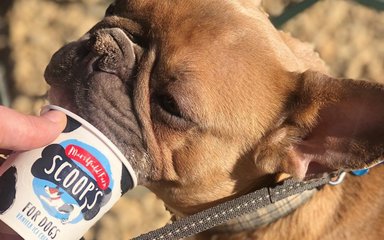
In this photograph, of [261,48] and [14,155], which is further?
[261,48]

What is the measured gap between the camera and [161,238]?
2.65 m

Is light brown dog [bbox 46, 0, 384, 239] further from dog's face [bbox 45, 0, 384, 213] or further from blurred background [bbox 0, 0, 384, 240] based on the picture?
blurred background [bbox 0, 0, 384, 240]

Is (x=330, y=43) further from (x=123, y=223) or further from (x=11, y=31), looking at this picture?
(x=11, y=31)

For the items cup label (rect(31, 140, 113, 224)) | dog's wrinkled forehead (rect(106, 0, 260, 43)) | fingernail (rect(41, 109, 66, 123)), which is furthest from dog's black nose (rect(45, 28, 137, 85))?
cup label (rect(31, 140, 113, 224))

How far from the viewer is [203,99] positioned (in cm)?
246

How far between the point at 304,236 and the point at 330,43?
7.93ft

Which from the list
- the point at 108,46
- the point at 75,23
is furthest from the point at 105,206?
the point at 75,23

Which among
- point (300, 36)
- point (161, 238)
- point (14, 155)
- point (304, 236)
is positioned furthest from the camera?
point (300, 36)

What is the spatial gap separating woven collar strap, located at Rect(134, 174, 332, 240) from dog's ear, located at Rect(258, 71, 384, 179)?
9 cm

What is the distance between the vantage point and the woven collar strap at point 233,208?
2.59 metres

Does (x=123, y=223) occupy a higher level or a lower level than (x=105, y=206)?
lower

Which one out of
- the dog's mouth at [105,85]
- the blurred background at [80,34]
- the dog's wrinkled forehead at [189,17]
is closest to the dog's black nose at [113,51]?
the dog's mouth at [105,85]

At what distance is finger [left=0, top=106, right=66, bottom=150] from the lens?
2.00 meters

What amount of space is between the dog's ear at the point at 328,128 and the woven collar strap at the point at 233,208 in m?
0.09
